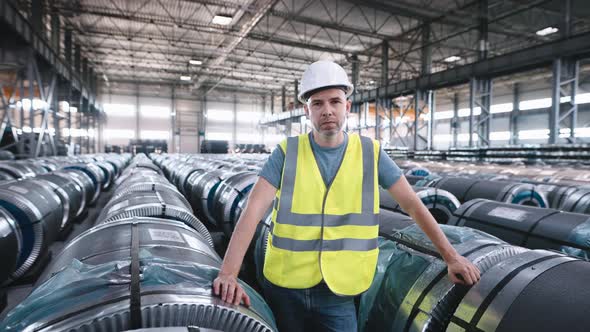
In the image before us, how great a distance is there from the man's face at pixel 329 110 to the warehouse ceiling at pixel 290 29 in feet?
37.8

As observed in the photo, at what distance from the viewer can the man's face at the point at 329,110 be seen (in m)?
1.53

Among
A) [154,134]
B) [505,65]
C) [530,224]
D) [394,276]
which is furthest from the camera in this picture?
[154,134]

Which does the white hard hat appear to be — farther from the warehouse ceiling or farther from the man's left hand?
the warehouse ceiling

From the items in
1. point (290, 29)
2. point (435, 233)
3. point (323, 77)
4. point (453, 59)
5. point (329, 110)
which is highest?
point (290, 29)

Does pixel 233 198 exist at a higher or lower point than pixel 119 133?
lower

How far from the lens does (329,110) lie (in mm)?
1527

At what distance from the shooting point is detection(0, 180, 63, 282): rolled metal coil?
131 inches

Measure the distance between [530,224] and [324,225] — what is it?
6.80ft

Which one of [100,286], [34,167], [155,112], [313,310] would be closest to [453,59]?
[34,167]

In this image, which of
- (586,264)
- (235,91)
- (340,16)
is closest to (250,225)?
(586,264)

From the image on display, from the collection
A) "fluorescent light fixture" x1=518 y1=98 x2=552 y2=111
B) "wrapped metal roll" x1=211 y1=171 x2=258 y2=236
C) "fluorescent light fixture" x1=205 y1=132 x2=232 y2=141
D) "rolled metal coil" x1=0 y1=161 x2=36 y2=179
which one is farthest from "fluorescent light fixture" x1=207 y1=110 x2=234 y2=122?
"wrapped metal roll" x1=211 y1=171 x2=258 y2=236

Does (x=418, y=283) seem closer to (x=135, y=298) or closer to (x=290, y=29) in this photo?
(x=135, y=298)

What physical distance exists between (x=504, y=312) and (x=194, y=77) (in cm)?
2781

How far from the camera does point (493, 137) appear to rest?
2642 centimetres
